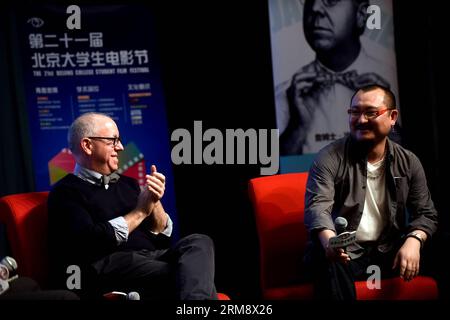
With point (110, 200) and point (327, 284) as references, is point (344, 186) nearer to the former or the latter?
point (327, 284)

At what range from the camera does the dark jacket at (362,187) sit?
2701 millimetres

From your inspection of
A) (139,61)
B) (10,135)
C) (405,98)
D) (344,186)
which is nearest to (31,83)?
(10,135)

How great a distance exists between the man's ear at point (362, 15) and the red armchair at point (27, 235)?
7.70 ft

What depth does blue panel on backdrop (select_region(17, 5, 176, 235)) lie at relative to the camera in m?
3.95

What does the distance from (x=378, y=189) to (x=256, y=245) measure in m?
1.64

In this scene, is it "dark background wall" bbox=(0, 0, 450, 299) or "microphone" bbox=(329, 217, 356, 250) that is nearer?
"microphone" bbox=(329, 217, 356, 250)

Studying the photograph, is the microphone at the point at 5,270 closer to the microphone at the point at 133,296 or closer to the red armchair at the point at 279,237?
the microphone at the point at 133,296

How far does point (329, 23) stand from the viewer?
4.18 metres

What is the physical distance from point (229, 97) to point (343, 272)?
1.92 metres

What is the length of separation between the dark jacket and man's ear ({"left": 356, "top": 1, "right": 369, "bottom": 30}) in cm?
162

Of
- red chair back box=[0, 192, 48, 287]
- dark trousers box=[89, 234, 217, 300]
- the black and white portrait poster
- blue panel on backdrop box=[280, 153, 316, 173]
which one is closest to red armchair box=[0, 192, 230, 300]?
red chair back box=[0, 192, 48, 287]

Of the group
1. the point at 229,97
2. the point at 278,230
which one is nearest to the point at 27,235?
the point at 278,230

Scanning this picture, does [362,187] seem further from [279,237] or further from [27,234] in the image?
[27,234]

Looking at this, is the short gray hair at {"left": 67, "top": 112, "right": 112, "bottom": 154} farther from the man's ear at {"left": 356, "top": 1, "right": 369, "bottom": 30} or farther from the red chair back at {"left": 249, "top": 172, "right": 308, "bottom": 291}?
the man's ear at {"left": 356, "top": 1, "right": 369, "bottom": 30}
